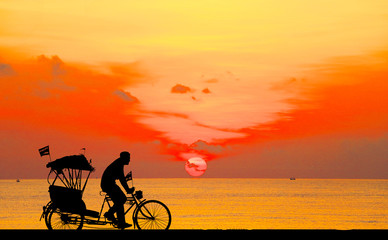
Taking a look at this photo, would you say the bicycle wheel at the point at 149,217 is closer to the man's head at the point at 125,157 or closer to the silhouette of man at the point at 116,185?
the silhouette of man at the point at 116,185

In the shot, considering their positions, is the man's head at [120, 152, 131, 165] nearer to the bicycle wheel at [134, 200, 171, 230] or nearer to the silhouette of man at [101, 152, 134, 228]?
the silhouette of man at [101, 152, 134, 228]

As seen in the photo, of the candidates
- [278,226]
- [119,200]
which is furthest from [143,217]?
[278,226]

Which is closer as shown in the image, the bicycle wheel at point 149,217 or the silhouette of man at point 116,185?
the silhouette of man at point 116,185

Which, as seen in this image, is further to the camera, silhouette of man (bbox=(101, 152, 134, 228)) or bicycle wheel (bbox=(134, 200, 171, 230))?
bicycle wheel (bbox=(134, 200, 171, 230))

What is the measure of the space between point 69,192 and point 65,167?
0.73m

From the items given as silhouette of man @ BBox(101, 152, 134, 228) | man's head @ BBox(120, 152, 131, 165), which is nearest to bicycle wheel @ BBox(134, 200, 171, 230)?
silhouette of man @ BBox(101, 152, 134, 228)

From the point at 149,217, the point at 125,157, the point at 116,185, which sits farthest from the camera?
the point at 149,217

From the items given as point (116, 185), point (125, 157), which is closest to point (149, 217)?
point (116, 185)

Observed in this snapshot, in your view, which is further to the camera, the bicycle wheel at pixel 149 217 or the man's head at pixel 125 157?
the bicycle wheel at pixel 149 217

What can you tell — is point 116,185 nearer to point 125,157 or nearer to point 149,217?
point 125,157

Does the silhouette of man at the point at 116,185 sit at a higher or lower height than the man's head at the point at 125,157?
lower

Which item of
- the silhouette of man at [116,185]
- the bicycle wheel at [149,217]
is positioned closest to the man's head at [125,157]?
the silhouette of man at [116,185]
